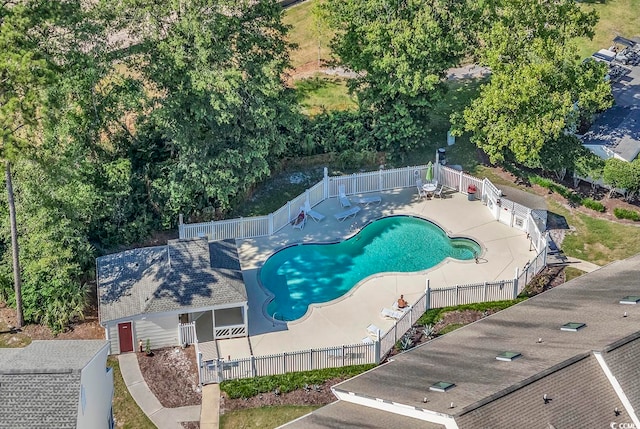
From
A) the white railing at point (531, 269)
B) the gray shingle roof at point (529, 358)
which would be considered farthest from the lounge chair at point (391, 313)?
the white railing at point (531, 269)

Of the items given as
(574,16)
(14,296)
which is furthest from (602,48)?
(14,296)

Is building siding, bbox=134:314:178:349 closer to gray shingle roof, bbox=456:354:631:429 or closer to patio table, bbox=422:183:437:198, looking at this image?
gray shingle roof, bbox=456:354:631:429

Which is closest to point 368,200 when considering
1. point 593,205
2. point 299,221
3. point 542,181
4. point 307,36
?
point 299,221

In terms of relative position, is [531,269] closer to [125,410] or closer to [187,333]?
[187,333]

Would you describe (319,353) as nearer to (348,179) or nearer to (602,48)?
(348,179)

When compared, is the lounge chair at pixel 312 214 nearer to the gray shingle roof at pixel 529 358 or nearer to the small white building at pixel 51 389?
the gray shingle roof at pixel 529 358

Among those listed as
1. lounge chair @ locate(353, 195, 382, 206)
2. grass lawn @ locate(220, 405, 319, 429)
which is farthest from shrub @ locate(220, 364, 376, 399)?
lounge chair @ locate(353, 195, 382, 206)
